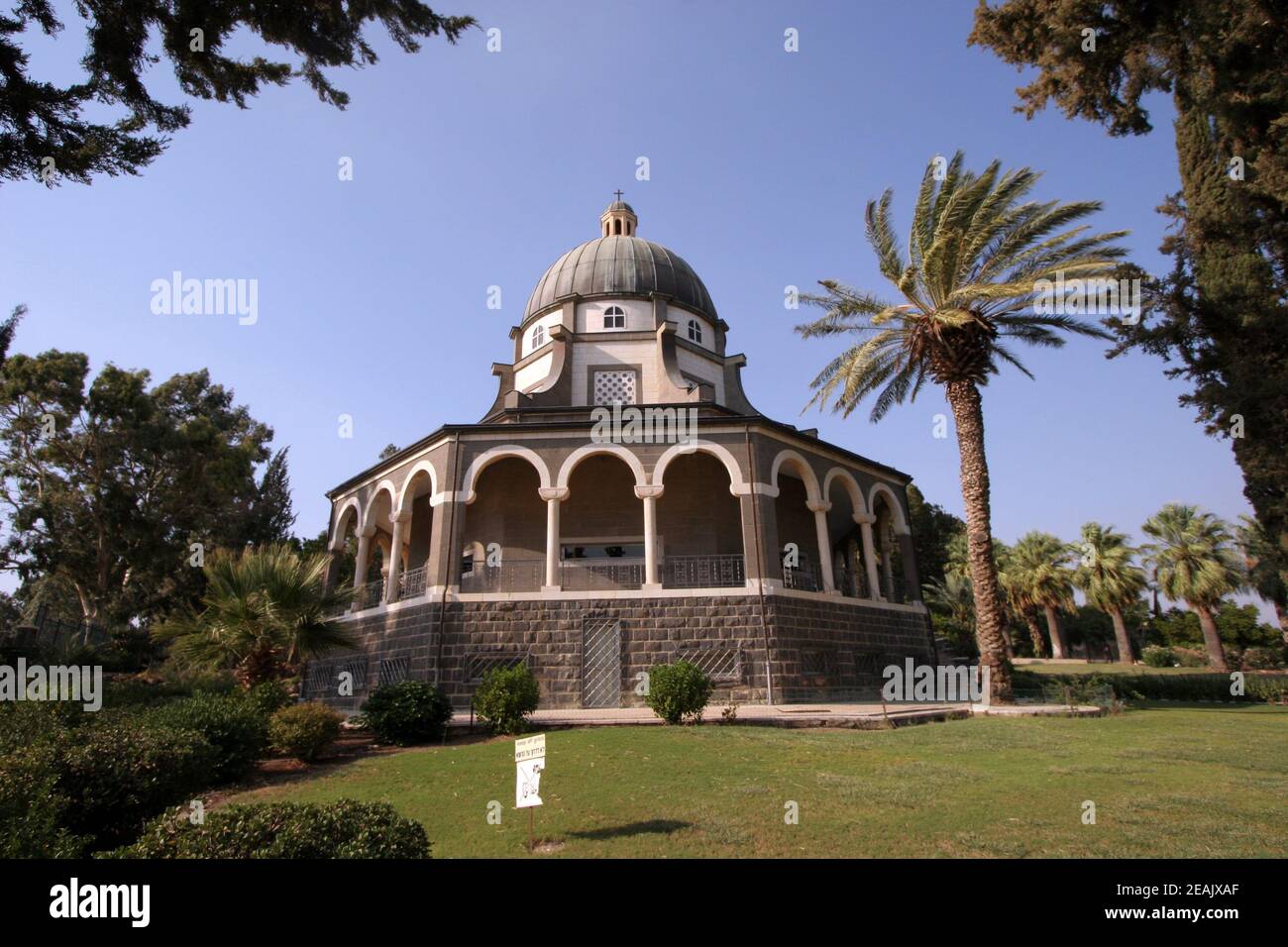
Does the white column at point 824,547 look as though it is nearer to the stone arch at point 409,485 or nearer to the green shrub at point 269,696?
the stone arch at point 409,485

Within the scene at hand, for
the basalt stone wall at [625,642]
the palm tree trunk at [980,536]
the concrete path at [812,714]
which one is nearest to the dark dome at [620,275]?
the palm tree trunk at [980,536]

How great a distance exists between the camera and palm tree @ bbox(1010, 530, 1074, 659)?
44.1 metres

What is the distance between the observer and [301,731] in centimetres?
1162

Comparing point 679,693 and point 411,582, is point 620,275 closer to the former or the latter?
point 411,582

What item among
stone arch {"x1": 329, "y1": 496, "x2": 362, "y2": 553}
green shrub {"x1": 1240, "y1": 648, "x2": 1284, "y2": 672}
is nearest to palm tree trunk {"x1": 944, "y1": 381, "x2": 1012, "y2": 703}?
stone arch {"x1": 329, "y1": 496, "x2": 362, "y2": 553}

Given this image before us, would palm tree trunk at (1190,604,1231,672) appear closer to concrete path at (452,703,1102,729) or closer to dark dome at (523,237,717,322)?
concrete path at (452,703,1102,729)

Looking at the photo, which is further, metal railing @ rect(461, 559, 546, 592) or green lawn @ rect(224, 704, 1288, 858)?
metal railing @ rect(461, 559, 546, 592)

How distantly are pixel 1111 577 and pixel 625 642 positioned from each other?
119ft

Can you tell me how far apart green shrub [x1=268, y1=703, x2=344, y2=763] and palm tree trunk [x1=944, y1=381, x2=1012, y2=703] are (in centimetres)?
1410

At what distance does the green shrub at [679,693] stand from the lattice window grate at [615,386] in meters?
12.8

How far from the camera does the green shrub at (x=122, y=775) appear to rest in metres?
7.61
